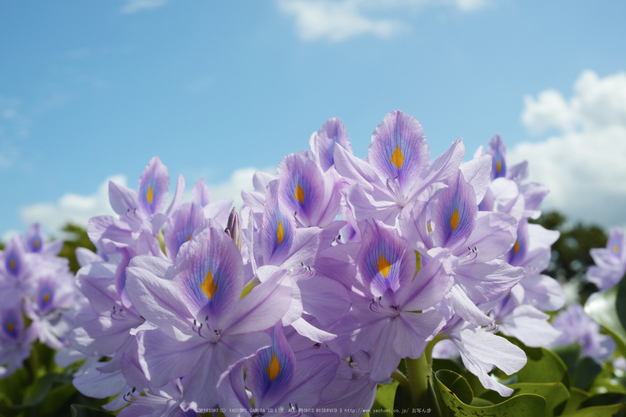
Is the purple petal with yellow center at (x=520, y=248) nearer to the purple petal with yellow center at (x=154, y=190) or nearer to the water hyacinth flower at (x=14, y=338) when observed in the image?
the purple petal with yellow center at (x=154, y=190)

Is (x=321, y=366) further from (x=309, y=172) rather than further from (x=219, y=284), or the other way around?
(x=309, y=172)

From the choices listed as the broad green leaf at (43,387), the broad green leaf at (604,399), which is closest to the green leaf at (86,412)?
the broad green leaf at (43,387)

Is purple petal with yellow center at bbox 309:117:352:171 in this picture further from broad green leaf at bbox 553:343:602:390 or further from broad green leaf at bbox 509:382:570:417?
broad green leaf at bbox 553:343:602:390

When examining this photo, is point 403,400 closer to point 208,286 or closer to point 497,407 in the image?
point 497,407

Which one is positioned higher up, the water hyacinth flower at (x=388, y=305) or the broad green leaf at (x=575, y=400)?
the water hyacinth flower at (x=388, y=305)

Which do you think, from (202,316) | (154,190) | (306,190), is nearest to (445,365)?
(306,190)

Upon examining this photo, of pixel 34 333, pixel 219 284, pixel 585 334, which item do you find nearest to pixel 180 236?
pixel 219 284

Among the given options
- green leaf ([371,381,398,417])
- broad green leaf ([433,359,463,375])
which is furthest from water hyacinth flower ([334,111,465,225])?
broad green leaf ([433,359,463,375])
